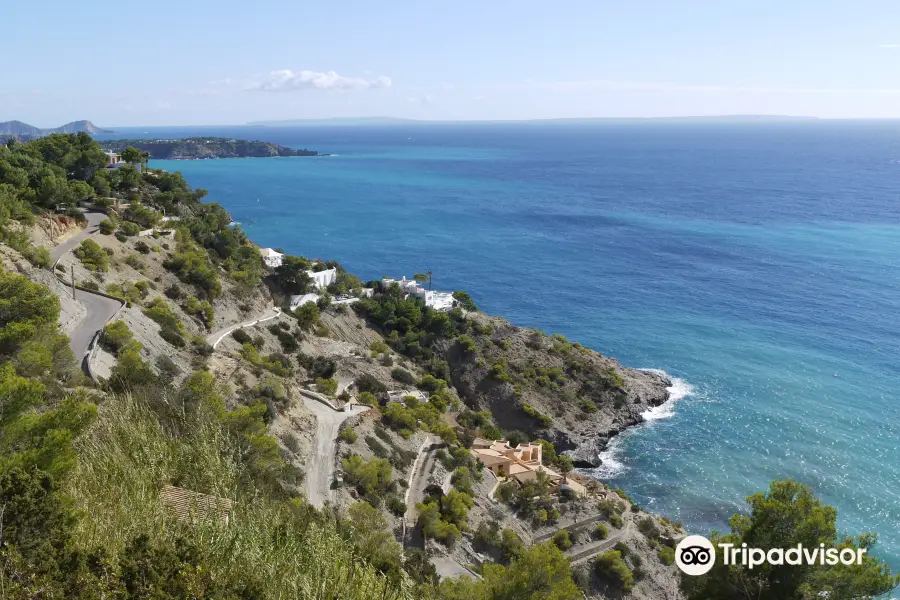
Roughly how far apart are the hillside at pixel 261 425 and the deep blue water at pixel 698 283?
20.5ft

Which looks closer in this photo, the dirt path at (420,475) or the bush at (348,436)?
the dirt path at (420,475)

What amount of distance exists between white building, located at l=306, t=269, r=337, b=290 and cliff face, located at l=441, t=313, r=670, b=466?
1172cm

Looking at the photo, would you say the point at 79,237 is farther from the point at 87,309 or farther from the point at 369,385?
the point at 369,385

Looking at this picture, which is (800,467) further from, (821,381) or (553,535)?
(553,535)

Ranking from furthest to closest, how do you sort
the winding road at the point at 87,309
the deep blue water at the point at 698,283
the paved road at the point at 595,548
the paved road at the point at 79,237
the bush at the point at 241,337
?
1. the deep blue water at the point at 698,283
2. the bush at the point at 241,337
3. the paved road at the point at 79,237
4. the paved road at the point at 595,548
5. the winding road at the point at 87,309

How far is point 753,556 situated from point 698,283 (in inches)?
2406

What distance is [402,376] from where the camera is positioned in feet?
137

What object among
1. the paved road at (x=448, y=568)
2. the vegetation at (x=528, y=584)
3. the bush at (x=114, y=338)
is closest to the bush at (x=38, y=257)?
the bush at (x=114, y=338)

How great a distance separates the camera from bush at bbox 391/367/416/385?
4169cm

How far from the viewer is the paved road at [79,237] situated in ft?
112

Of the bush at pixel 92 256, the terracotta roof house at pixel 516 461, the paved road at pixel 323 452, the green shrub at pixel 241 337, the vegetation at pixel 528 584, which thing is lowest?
the terracotta roof house at pixel 516 461

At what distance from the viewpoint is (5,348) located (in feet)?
61.8

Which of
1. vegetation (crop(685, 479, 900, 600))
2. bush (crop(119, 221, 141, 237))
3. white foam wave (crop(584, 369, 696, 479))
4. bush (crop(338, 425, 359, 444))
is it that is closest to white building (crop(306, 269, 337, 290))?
bush (crop(119, 221, 141, 237))

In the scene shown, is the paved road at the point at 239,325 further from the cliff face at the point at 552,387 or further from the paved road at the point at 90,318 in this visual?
the cliff face at the point at 552,387
